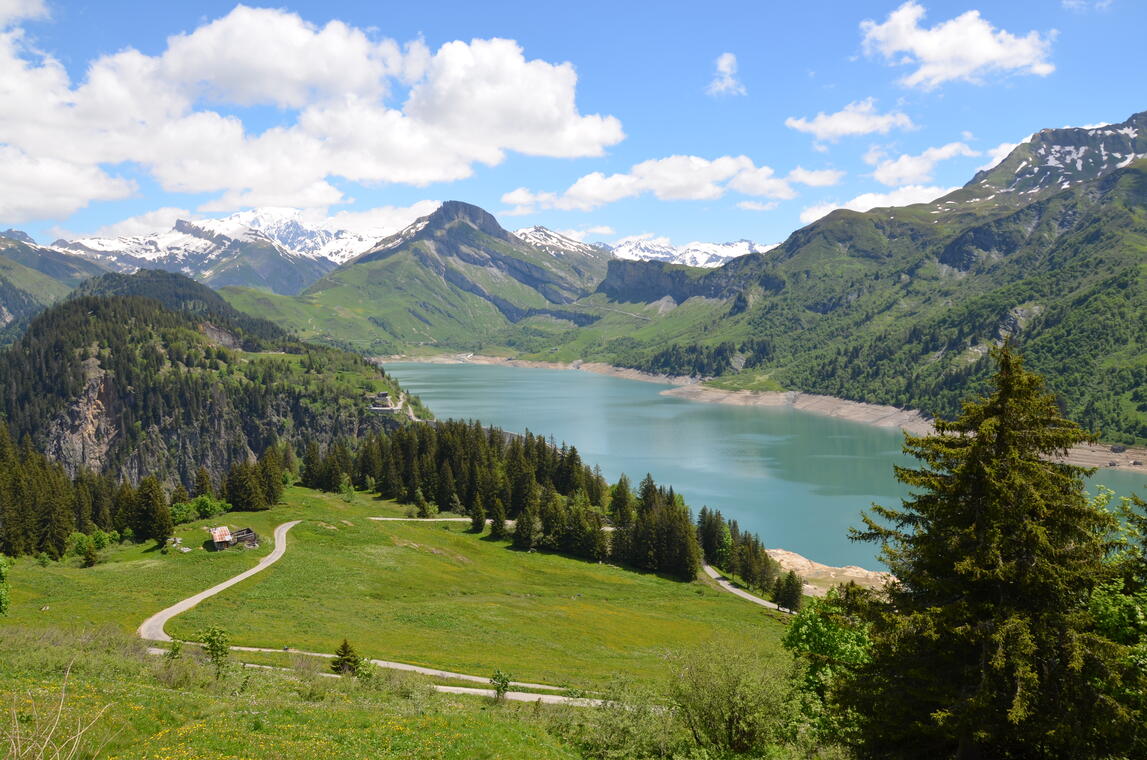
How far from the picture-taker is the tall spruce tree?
17125 mm

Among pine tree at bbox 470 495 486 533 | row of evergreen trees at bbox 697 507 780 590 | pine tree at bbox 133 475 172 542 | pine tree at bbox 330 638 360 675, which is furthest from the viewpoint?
pine tree at bbox 470 495 486 533

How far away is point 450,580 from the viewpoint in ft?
253

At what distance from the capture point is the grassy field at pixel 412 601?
164 ft

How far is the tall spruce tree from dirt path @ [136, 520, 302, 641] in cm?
4679

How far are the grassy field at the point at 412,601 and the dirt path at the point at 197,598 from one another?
39.1 inches

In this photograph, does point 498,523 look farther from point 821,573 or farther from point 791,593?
point 821,573

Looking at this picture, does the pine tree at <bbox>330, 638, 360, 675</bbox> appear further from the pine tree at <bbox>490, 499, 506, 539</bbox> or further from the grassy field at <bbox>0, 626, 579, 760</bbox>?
the pine tree at <bbox>490, 499, 506, 539</bbox>

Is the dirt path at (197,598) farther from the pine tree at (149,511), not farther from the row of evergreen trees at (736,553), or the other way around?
the row of evergreen trees at (736,553)

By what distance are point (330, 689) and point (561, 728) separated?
11.3m

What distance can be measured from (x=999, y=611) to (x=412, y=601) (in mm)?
58348

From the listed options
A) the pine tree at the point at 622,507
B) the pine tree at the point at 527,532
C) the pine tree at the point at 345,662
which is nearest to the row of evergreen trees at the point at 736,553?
the pine tree at the point at 622,507

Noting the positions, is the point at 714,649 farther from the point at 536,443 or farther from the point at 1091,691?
the point at 536,443

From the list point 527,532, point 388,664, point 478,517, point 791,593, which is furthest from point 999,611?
point 478,517

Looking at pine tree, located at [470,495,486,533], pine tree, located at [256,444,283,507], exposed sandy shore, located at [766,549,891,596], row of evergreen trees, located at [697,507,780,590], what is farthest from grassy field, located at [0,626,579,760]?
exposed sandy shore, located at [766,549,891,596]
